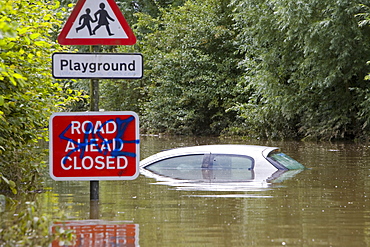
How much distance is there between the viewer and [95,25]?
26.1 feet

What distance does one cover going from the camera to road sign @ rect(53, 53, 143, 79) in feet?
26.1

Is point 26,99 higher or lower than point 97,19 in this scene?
lower

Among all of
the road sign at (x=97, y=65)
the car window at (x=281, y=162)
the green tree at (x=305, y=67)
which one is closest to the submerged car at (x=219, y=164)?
the car window at (x=281, y=162)

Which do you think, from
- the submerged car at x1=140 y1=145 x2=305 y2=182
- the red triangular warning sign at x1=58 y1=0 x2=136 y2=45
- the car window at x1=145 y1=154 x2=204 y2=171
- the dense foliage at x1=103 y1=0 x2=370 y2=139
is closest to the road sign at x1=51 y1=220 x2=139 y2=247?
the red triangular warning sign at x1=58 y1=0 x2=136 y2=45

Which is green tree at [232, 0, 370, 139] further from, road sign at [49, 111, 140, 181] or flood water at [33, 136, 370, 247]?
road sign at [49, 111, 140, 181]

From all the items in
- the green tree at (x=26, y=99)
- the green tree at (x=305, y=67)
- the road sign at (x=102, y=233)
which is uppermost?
the green tree at (x=305, y=67)

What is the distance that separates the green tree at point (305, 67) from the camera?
27375 millimetres

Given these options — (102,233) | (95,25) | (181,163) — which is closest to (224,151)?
(181,163)

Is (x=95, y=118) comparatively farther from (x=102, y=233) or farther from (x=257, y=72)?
(x=257, y=72)

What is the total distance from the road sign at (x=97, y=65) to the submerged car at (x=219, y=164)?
556cm

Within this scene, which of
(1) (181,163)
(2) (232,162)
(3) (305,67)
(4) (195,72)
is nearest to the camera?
(2) (232,162)

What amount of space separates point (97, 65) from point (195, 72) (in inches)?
1245

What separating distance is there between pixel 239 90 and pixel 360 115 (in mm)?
9110

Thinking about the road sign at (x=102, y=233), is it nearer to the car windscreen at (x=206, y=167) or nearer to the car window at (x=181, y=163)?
the car windscreen at (x=206, y=167)
